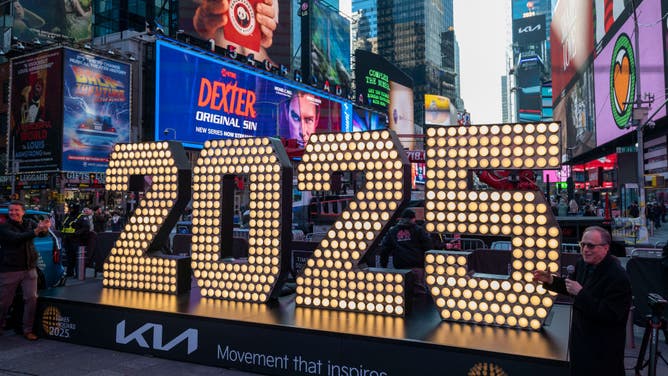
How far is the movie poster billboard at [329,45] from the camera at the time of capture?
63.6 m

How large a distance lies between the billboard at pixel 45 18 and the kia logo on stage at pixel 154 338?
134ft

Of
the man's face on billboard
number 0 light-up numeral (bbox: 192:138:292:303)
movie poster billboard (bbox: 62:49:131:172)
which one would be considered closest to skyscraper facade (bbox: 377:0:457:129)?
the man's face on billboard

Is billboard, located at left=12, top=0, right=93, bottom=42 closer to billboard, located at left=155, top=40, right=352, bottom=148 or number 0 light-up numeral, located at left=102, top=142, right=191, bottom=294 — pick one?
billboard, located at left=155, top=40, right=352, bottom=148

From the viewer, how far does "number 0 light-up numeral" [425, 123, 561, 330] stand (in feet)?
19.5

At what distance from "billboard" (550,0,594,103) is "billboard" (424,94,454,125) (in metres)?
37.6

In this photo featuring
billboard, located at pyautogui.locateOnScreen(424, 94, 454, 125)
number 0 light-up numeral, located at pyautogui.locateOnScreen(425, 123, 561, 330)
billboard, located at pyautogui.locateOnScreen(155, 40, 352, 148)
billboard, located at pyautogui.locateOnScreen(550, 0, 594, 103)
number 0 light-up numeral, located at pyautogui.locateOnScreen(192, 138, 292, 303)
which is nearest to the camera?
number 0 light-up numeral, located at pyautogui.locateOnScreen(425, 123, 561, 330)

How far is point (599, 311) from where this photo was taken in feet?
13.6

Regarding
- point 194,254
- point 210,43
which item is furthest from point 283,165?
point 210,43

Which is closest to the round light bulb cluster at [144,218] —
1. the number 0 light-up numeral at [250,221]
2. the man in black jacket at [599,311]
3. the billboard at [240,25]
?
the number 0 light-up numeral at [250,221]

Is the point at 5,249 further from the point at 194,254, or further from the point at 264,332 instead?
the point at 264,332

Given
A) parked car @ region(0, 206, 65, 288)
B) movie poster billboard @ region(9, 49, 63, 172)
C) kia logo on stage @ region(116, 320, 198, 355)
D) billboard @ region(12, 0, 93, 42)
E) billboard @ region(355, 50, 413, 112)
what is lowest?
kia logo on stage @ region(116, 320, 198, 355)

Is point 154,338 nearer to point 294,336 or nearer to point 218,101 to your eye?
point 294,336

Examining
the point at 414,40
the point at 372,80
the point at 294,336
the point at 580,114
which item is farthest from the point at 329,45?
the point at 414,40

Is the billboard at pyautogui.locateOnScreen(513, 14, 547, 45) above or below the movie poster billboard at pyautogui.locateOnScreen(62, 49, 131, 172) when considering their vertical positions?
above
